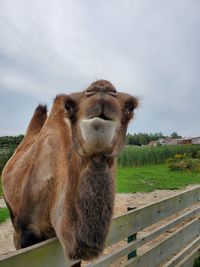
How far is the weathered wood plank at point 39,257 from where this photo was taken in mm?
1910

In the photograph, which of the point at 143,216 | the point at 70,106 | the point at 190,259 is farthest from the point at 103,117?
the point at 190,259

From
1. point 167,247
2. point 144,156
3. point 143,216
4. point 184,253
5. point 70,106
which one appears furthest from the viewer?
point 144,156

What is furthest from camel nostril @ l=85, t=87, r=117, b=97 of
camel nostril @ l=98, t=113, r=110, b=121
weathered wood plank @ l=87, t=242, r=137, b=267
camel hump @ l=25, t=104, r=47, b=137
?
camel hump @ l=25, t=104, r=47, b=137

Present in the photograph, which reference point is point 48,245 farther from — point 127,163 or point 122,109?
point 127,163

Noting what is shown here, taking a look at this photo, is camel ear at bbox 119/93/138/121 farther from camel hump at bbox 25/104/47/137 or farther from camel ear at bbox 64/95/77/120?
camel hump at bbox 25/104/47/137

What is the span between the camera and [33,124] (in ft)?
16.6

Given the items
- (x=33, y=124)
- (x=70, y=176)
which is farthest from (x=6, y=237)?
(x=70, y=176)

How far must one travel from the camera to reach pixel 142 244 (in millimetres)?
4020

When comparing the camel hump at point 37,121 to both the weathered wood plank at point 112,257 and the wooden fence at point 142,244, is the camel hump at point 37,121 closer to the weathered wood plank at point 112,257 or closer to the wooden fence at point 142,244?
the wooden fence at point 142,244

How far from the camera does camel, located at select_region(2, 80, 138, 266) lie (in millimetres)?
2125

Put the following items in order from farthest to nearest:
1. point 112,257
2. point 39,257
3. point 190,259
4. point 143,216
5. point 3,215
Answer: point 3,215 < point 190,259 < point 143,216 < point 112,257 < point 39,257

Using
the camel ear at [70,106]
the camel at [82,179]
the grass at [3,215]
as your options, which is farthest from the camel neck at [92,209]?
the grass at [3,215]

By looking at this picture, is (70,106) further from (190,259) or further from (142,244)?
(190,259)

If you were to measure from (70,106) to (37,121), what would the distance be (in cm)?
279
